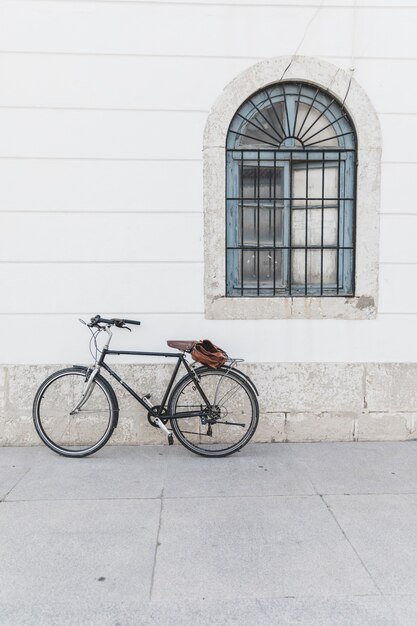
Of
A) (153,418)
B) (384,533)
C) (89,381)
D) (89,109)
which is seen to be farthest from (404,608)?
(89,109)

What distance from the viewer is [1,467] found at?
3.92 meters

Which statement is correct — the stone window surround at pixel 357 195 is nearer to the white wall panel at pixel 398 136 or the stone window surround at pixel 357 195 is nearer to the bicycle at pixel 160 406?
the white wall panel at pixel 398 136

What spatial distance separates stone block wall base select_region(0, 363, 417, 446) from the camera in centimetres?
435

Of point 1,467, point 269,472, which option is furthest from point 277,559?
point 1,467

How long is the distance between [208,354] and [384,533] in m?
1.75

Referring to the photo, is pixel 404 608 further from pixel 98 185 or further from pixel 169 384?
pixel 98 185

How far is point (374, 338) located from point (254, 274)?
3.98 ft

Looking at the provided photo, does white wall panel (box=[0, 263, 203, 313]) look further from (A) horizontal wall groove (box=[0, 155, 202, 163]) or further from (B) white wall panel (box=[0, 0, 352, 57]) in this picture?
(B) white wall panel (box=[0, 0, 352, 57])

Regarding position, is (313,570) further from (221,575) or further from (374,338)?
(374,338)

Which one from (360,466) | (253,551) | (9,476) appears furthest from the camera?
(360,466)

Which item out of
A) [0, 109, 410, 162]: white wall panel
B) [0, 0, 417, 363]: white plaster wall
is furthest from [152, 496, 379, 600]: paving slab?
[0, 109, 410, 162]: white wall panel

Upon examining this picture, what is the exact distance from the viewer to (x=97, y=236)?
4.29 meters

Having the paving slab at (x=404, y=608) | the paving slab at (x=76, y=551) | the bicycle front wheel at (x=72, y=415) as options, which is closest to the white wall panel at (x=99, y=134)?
the bicycle front wheel at (x=72, y=415)

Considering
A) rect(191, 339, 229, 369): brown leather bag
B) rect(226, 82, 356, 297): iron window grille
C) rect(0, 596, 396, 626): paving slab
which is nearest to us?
rect(0, 596, 396, 626): paving slab
